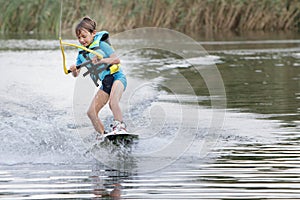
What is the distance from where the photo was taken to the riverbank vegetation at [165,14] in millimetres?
31484

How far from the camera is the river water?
24.1ft

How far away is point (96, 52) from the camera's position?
963 cm

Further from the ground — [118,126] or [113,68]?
[113,68]

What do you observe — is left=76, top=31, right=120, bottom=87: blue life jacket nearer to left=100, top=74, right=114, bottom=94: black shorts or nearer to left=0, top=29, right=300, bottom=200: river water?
left=100, top=74, right=114, bottom=94: black shorts

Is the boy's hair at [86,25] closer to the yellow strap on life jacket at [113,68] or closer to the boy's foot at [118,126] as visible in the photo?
the yellow strap on life jacket at [113,68]

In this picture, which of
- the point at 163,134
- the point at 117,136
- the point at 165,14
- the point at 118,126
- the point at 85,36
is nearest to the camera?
the point at 117,136

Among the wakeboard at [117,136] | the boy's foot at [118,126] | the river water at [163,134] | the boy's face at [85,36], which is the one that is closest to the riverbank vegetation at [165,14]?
the river water at [163,134]

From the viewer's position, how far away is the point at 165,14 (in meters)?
32.0

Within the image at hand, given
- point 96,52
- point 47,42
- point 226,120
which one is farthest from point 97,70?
point 47,42

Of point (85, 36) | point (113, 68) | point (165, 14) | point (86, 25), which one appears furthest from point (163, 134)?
point (165, 14)

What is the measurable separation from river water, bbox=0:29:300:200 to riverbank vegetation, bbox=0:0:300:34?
34.1 feet

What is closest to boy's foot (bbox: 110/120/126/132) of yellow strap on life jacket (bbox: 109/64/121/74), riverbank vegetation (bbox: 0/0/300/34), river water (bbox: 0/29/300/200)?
river water (bbox: 0/29/300/200)

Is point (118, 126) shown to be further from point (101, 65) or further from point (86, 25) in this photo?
point (86, 25)

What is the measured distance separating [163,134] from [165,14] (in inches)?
855
